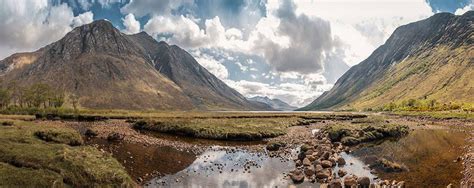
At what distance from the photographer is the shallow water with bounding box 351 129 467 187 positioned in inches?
1158

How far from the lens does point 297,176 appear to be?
2884 cm

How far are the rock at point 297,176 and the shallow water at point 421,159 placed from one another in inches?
288

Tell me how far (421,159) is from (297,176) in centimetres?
1903

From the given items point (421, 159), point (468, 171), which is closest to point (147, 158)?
point (421, 159)

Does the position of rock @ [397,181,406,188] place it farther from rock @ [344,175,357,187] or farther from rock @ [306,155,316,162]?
rock @ [306,155,316,162]

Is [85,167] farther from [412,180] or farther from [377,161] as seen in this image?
[377,161]

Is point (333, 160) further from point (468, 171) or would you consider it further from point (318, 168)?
point (468, 171)

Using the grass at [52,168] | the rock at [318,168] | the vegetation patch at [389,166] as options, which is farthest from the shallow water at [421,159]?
the grass at [52,168]

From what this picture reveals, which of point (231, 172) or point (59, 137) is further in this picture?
point (59, 137)

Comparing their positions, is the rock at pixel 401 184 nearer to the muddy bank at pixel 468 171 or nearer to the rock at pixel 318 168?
the muddy bank at pixel 468 171

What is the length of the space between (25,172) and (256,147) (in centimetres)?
3267

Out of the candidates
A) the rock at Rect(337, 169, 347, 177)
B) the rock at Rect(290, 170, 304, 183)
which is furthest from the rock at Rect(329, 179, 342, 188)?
the rock at Rect(337, 169, 347, 177)

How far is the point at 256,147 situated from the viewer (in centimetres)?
4825

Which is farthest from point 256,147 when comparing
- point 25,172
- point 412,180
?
point 25,172
